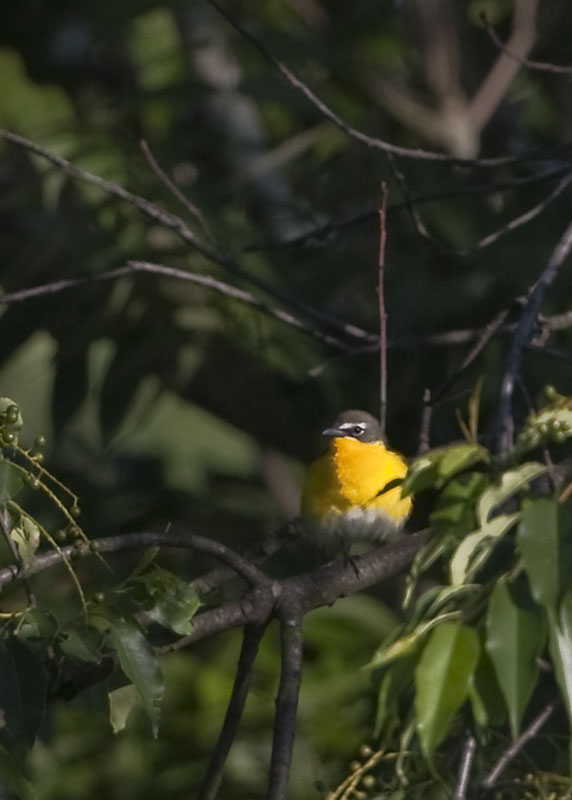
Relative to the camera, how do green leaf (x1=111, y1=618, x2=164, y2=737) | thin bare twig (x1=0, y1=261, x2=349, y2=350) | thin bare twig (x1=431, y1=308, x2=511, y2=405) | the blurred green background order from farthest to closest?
the blurred green background
thin bare twig (x1=0, y1=261, x2=349, y2=350)
thin bare twig (x1=431, y1=308, x2=511, y2=405)
green leaf (x1=111, y1=618, x2=164, y2=737)

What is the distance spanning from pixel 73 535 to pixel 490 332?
1595 millimetres

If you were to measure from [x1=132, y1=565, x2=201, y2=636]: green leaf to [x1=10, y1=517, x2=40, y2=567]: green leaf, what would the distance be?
0.80 ft

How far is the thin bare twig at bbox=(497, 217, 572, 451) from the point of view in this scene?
3049 mm

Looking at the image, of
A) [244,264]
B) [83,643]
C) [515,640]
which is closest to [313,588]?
[83,643]

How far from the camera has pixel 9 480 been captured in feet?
9.09

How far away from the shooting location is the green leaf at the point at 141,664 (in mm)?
2871

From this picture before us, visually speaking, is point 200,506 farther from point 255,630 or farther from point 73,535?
point 73,535

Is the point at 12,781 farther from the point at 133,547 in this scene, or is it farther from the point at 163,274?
the point at 163,274

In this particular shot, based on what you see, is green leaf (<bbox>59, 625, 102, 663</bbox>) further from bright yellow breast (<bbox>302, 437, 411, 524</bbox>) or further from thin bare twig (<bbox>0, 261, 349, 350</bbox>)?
bright yellow breast (<bbox>302, 437, 411, 524</bbox>)

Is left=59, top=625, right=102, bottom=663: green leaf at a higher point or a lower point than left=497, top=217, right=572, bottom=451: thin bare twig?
lower

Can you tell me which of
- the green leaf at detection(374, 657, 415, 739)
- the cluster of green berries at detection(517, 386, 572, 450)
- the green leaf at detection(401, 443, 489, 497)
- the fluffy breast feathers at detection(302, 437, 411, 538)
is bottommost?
the fluffy breast feathers at detection(302, 437, 411, 538)

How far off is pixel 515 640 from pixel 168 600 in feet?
3.38

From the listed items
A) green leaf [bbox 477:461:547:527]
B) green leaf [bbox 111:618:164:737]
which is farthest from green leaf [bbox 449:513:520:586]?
green leaf [bbox 111:618:164:737]

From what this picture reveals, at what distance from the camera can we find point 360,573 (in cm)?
389
